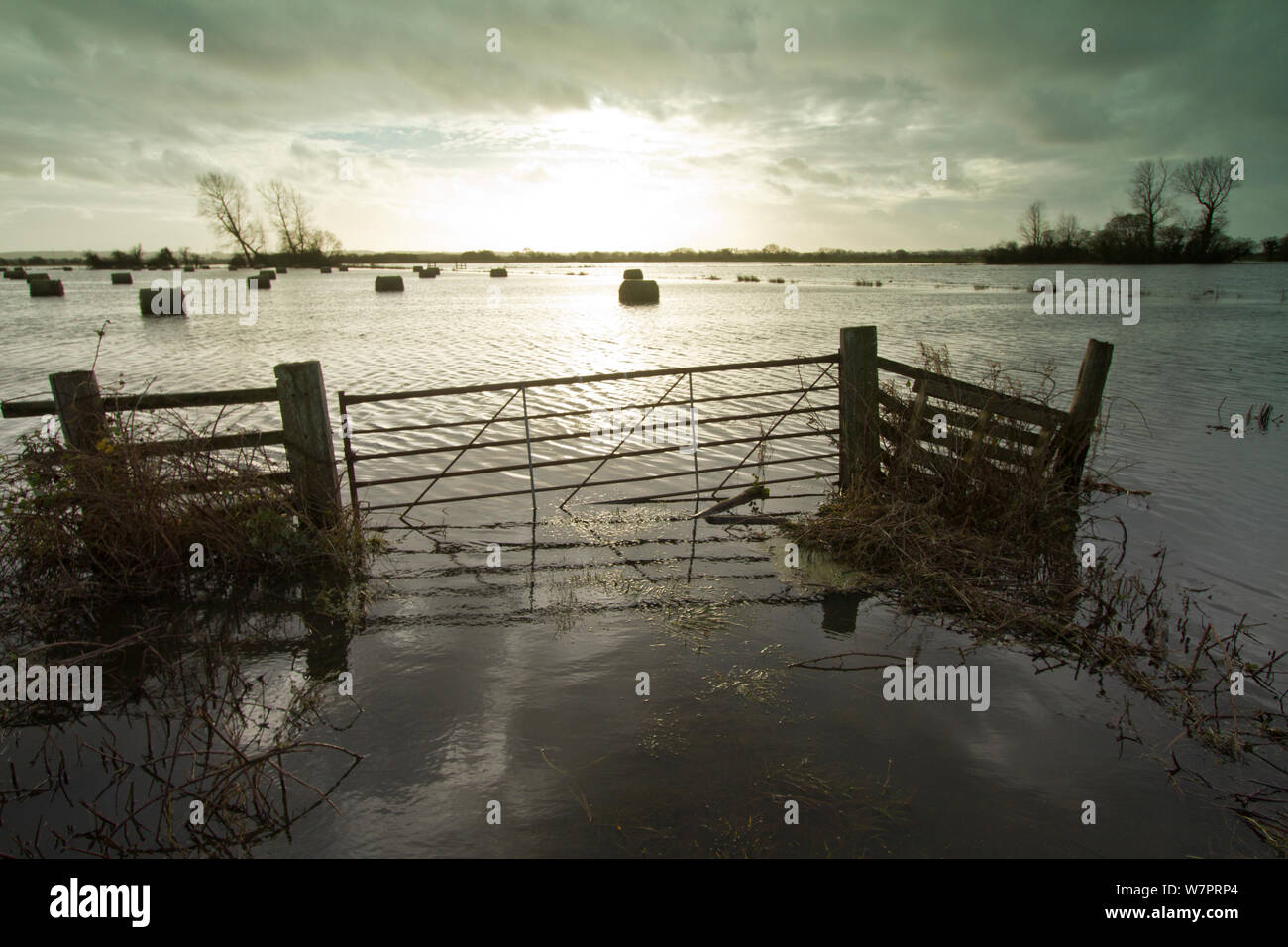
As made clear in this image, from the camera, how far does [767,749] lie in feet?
12.8

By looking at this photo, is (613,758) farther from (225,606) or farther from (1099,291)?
(1099,291)

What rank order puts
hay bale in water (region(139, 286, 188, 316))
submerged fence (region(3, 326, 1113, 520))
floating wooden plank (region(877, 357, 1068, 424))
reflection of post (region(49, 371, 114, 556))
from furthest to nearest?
hay bale in water (region(139, 286, 188, 316)) < floating wooden plank (region(877, 357, 1068, 424)) < submerged fence (region(3, 326, 1113, 520)) < reflection of post (region(49, 371, 114, 556))

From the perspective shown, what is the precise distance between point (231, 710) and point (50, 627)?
8.73ft

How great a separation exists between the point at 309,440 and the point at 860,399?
592 centimetres

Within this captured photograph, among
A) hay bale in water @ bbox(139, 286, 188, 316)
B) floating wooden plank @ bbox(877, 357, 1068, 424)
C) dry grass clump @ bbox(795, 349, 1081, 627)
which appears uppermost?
hay bale in water @ bbox(139, 286, 188, 316)

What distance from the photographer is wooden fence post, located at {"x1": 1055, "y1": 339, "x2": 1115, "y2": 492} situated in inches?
291

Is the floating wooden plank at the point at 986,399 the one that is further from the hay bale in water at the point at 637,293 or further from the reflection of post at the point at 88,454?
the hay bale in water at the point at 637,293

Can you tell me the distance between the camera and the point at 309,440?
22.6ft

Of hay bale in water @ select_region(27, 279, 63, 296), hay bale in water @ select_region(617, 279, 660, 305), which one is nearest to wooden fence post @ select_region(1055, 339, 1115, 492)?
hay bale in water @ select_region(617, 279, 660, 305)

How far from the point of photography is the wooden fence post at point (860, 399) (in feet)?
25.5

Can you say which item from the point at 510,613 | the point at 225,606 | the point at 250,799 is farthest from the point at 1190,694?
the point at 225,606

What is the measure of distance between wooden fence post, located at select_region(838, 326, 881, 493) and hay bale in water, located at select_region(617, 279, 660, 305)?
36.4 metres
